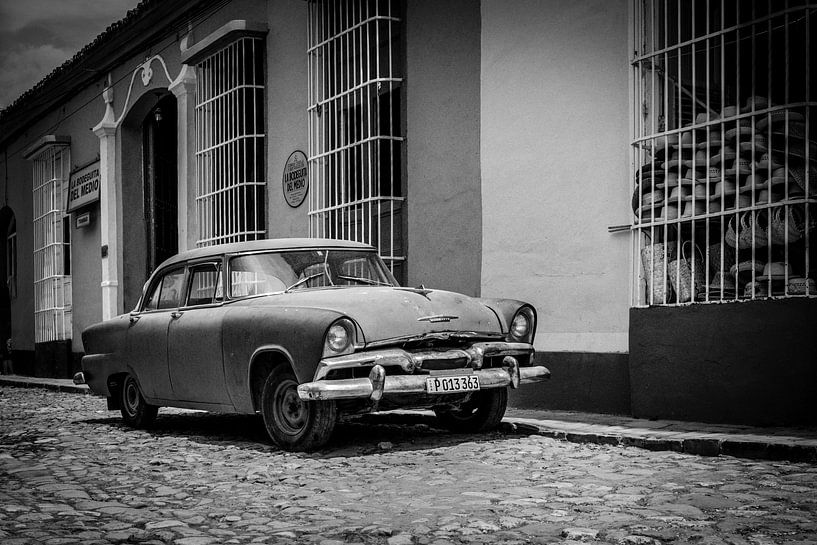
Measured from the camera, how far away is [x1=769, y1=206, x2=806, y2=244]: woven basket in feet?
21.9

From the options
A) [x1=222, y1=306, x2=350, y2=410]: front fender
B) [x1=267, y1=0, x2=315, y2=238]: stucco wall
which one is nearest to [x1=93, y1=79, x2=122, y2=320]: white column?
[x1=267, y1=0, x2=315, y2=238]: stucco wall

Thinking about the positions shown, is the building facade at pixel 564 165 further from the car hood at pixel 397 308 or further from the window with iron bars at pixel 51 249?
the window with iron bars at pixel 51 249

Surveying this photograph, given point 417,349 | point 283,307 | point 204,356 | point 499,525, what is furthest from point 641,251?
point 499,525

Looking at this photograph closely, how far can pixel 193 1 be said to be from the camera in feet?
49.4

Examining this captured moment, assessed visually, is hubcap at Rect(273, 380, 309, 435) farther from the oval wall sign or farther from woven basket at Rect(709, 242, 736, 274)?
the oval wall sign

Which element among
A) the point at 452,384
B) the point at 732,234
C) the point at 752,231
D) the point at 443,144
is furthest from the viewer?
the point at 443,144

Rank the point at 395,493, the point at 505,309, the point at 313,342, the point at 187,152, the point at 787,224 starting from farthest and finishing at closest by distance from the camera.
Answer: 1. the point at 187,152
2. the point at 505,309
3. the point at 787,224
4. the point at 313,342
5. the point at 395,493

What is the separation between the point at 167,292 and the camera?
8.13 metres

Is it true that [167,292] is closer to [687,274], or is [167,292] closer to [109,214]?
[687,274]

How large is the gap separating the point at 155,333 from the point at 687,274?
4.26 m

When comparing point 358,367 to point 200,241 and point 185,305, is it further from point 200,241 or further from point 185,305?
point 200,241

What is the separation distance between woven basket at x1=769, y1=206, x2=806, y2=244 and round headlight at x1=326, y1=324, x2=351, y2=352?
306 cm

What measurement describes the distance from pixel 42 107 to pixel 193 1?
8103mm

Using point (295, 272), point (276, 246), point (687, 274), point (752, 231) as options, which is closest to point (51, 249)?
point (276, 246)
